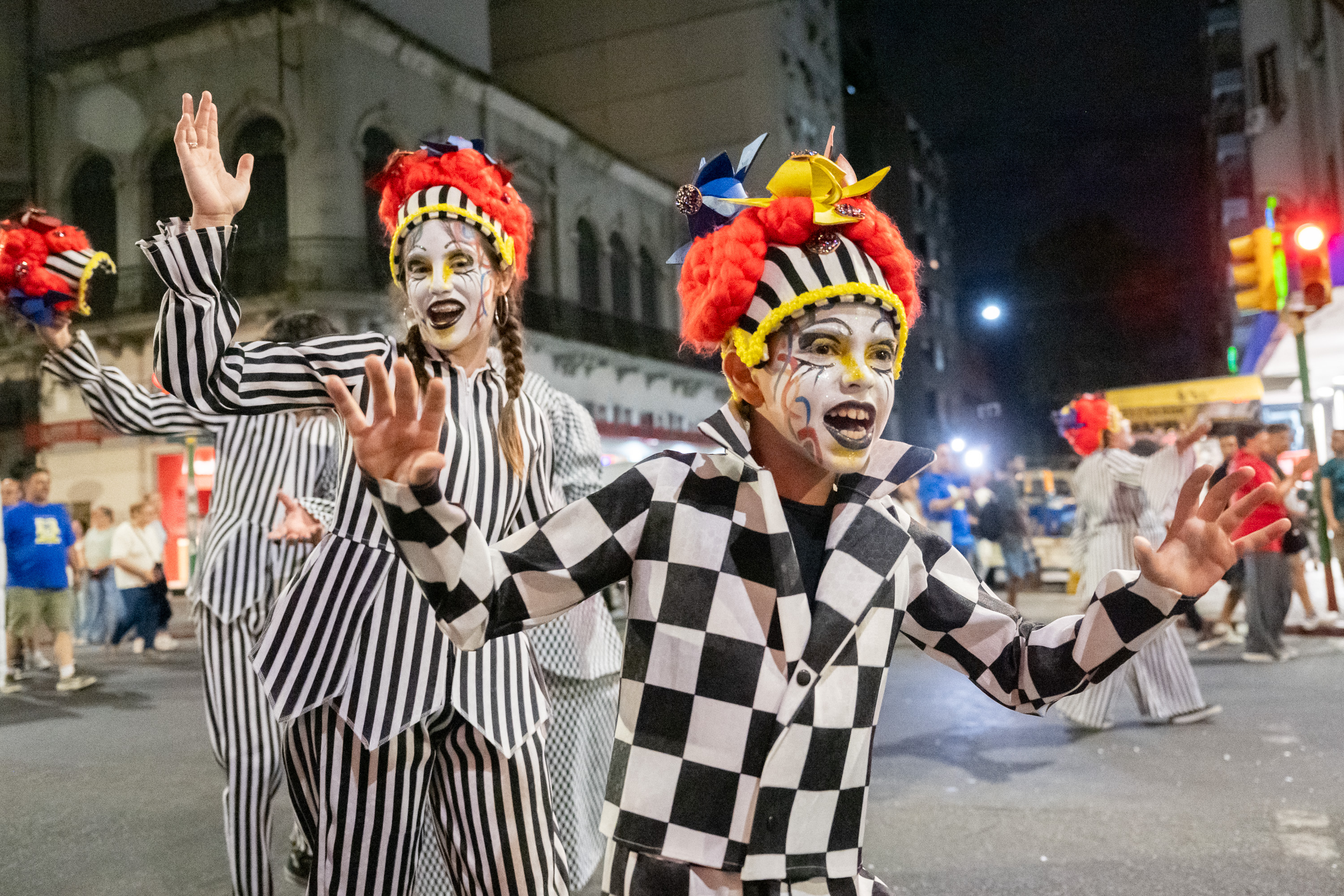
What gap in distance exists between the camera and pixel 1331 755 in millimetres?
5637

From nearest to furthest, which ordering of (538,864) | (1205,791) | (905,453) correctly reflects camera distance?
1. (905,453)
2. (538,864)
3. (1205,791)

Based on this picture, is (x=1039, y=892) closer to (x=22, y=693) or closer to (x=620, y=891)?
(x=620, y=891)

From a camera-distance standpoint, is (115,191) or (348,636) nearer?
(348,636)

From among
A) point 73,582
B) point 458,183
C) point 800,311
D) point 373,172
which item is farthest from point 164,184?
point 800,311

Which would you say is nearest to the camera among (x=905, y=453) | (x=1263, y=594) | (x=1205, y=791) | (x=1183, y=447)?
(x=905, y=453)

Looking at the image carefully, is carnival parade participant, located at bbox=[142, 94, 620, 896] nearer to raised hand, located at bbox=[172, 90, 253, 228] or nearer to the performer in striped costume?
raised hand, located at bbox=[172, 90, 253, 228]

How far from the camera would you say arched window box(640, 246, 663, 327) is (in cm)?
2842

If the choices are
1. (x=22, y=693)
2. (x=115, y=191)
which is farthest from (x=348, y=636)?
(x=115, y=191)

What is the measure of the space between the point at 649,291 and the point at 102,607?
61.0ft

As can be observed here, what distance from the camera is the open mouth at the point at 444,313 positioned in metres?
2.49

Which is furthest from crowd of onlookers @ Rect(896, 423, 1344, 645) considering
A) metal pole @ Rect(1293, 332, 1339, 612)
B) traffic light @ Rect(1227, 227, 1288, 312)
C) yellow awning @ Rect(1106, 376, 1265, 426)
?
yellow awning @ Rect(1106, 376, 1265, 426)

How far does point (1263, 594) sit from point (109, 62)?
20.0 m

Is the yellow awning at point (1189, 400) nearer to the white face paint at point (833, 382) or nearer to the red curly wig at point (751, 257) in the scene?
the red curly wig at point (751, 257)

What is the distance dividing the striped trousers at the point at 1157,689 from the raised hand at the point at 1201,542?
5097 millimetres
